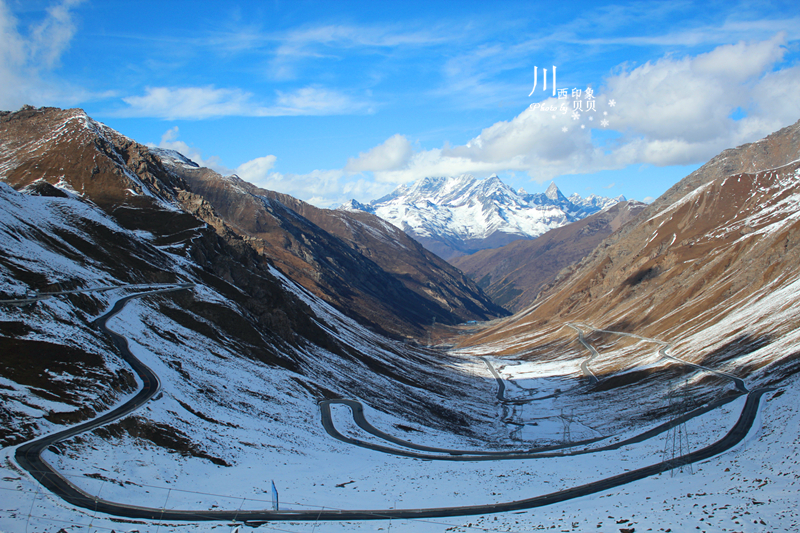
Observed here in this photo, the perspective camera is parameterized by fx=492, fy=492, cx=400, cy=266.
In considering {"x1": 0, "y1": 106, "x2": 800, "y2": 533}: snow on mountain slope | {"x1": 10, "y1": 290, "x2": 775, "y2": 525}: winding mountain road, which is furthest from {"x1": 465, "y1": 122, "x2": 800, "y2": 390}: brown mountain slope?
{"x1": 10, "y1": 290, "x2": 775, "y2": 525}: winding mountain road

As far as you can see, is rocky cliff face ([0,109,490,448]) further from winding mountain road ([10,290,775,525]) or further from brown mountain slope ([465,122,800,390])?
brown mountain slope ([465,122,800,390])

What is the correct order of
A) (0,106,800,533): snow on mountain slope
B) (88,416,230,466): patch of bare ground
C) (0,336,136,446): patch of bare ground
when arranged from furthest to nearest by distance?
(88,416,230,466): patch of bare ground
(0,336,136,446): patch of bare ground
(0,106,800,533): snow on mountain slope

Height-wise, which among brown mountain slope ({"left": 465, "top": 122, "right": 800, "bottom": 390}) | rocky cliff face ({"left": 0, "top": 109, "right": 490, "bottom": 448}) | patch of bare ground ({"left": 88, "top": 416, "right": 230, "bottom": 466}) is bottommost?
patch of bare ground ({"left": 88, "top": 416, "right": 230, "bottom": 466})

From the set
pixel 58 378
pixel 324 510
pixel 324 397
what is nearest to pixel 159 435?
pixel 58 378

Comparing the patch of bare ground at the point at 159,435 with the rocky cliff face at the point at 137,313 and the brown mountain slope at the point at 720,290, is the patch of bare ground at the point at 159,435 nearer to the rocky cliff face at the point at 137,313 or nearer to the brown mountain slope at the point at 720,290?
the rocky cliff face at the point at 137,313

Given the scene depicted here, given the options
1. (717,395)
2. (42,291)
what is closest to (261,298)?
(42,291)

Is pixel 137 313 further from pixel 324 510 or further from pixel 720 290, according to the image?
pixel 720 290

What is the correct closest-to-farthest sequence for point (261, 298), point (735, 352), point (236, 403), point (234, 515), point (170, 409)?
point (234, 515) < point (170, 409) < point (236, 403) < point (735, 352) < point (261, 298)

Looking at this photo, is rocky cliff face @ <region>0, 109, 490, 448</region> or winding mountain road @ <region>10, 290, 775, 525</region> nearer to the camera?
winding mountain road @ <region>10, 290, 775, 525</region>

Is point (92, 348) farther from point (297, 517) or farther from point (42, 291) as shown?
point (297, 517)
